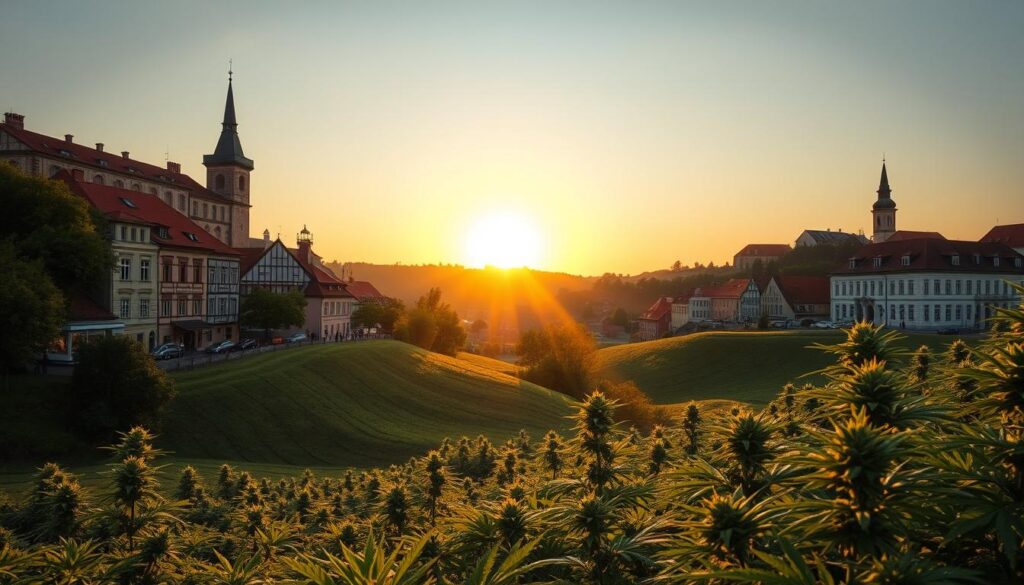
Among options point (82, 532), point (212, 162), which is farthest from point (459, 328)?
point (82, 532)

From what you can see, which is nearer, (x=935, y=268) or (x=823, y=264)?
(x=935, y=268)

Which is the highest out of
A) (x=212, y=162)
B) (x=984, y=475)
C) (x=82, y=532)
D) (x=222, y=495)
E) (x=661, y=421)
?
(x=212, y=162)

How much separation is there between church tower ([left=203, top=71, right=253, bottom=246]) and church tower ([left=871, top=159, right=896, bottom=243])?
4912 inches

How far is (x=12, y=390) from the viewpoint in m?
37.0

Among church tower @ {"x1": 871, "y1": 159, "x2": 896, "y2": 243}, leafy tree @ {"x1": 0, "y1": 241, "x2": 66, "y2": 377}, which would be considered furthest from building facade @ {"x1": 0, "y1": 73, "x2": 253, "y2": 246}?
church tower @ {"x1": 871, "y1": 159, "x2": 896, "y2": 243}

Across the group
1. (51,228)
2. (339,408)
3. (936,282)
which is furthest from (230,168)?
(936,282)

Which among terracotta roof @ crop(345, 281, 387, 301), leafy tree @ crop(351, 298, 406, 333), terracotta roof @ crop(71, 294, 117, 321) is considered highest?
terracotta roof @ crop(345, 281, 387, 301)

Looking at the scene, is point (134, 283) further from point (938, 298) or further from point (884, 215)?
point (884, 215)

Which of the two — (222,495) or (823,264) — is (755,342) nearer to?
(222,495)

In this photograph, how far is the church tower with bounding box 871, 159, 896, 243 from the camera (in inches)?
5522

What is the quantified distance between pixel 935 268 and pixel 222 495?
90.9 meters

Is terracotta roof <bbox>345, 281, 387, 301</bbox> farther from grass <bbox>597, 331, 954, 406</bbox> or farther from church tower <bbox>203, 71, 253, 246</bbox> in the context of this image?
grass <bbox>597, 331, 954, 406</bbox>

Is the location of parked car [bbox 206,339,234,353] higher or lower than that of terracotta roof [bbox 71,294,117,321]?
lower

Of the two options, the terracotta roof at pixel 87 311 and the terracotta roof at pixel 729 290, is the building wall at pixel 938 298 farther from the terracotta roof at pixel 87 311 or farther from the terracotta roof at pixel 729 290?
the terracotta roof at pixel 87 311
